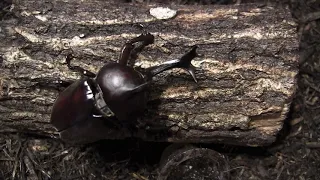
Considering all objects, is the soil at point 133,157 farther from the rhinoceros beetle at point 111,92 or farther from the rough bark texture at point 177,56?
the rhinoceros beetle at point 111,92

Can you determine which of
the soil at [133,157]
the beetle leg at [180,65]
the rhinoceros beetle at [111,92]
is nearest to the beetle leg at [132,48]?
the rhinoceros beetle at [111,92]

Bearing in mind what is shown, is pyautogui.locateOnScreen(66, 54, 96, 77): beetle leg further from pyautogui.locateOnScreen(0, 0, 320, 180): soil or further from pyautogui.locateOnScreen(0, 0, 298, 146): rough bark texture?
pyautogui.locateOnScreen(0, 0, 320, 180): soil

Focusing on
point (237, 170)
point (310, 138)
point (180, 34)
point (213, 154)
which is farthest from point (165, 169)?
point (310, 138)

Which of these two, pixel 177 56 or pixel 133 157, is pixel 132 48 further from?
pixel 133 157

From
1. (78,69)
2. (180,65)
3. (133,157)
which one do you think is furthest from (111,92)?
(133,157)

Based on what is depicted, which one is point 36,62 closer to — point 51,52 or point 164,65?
point 51,52

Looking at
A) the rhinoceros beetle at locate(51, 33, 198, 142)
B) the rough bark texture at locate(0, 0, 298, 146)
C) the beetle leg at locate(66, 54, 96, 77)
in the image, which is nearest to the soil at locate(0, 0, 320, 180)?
the rough bark texture at locate(0, 0, 298, 146)
